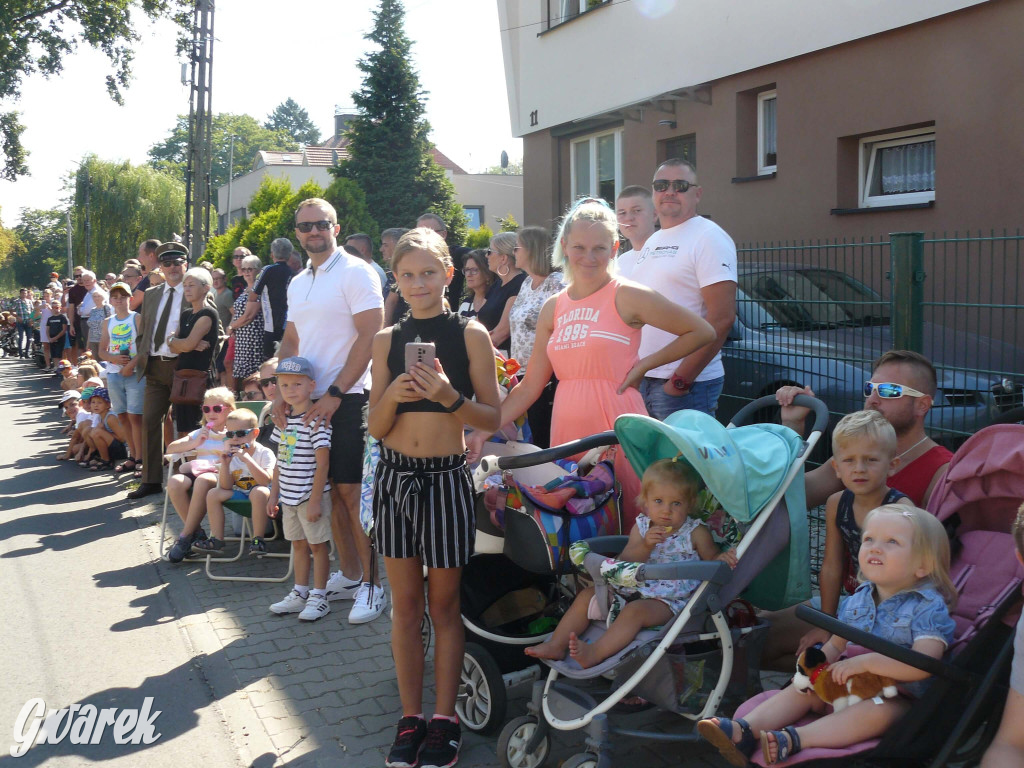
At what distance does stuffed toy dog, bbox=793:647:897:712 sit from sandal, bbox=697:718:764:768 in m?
0.23

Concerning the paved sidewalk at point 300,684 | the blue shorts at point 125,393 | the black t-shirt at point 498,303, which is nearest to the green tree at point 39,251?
the blue shorts at point 125,393

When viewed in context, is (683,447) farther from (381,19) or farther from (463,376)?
(381,19)

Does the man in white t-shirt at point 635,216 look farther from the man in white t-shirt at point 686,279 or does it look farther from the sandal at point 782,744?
the sandal at point 782,744

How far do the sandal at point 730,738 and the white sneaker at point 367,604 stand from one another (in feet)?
9.71

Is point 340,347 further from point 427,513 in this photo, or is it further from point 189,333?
point 189,333

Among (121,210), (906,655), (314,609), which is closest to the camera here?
(906,655)

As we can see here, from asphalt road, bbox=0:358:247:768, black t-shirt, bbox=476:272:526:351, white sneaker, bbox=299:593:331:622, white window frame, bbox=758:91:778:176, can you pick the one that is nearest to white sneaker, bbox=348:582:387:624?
white sneaker, bbox=299:593:331:622

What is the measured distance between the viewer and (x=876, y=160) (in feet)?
36.7

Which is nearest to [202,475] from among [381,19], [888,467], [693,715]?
[693,715]

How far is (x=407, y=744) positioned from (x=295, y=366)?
7.91 ft

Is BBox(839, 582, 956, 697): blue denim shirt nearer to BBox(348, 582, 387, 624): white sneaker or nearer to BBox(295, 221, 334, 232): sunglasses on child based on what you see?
BBox(348, 582, 387, 624): white sneaker

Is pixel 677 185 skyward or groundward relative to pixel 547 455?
skyward

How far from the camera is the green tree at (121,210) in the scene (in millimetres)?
57906

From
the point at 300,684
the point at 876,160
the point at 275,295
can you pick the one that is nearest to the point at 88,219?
the point at 275,295
